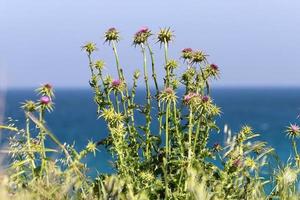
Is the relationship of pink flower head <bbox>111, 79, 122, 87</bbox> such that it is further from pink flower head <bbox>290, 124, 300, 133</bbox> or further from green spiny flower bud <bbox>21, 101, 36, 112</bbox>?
pink flower head <bbox>290, 124, 300, 133</bbox>

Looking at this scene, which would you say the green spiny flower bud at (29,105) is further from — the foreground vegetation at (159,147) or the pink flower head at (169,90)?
the pink flower head at (169,90)

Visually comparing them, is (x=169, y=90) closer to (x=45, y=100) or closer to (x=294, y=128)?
(x=45, y=100)

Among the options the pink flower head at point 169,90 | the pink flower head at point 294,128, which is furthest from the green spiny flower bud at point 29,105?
the pink flower head at point 294,128

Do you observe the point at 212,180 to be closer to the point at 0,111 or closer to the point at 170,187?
the point at 170,187

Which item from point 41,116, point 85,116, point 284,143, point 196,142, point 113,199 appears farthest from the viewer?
point 85,116

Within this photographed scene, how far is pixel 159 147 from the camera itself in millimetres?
5387

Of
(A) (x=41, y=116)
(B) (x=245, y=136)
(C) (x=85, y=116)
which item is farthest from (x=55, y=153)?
(C) (x=85, y=116)

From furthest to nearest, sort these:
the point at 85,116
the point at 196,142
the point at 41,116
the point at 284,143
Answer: the point at 85,116
the point at 284,143
the point at 196,142
the point at 41,116

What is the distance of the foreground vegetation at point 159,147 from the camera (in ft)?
15.6

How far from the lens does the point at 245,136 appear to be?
206 inches

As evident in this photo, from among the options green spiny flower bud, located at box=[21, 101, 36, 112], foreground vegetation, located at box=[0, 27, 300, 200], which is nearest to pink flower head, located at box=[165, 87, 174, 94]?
foreground vegetation, located at box=[0, 27, 300, 200]

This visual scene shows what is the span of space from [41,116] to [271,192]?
1569 mm

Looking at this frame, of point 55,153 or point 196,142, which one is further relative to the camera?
point 196,142

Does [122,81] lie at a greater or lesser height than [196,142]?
greater
